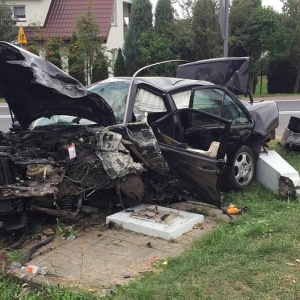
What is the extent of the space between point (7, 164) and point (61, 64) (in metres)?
19.6

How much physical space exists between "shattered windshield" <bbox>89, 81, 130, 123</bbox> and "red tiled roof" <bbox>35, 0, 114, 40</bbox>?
2184 centimetres

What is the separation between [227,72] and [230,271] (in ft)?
14.3

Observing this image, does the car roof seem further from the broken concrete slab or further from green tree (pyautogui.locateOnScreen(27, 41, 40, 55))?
green tree (pyautogui.locateOnScreen(27, 41, 40, 55))

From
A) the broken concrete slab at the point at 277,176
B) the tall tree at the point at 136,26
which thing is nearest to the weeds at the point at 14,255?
the broken concrete slab at the point at 277,176

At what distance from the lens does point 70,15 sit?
93.9ft

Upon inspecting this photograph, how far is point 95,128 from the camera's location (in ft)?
17.2

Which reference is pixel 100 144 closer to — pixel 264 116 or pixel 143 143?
pixel 143 143

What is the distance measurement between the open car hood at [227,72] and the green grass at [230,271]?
2947mm

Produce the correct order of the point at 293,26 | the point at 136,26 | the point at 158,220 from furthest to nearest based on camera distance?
the point at 136,26 → the point at 293,26 → the point at 158,220

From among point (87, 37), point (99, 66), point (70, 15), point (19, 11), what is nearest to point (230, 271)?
point (87, 37)

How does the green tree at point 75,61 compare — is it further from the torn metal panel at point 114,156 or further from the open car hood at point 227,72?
the torn metal panel at point 114,156

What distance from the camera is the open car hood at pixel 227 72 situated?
7.29 m

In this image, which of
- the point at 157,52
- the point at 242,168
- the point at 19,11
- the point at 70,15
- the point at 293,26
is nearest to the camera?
the point at 242,168

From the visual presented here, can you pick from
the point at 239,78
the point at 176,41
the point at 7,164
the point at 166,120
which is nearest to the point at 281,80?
the point at 176,41
